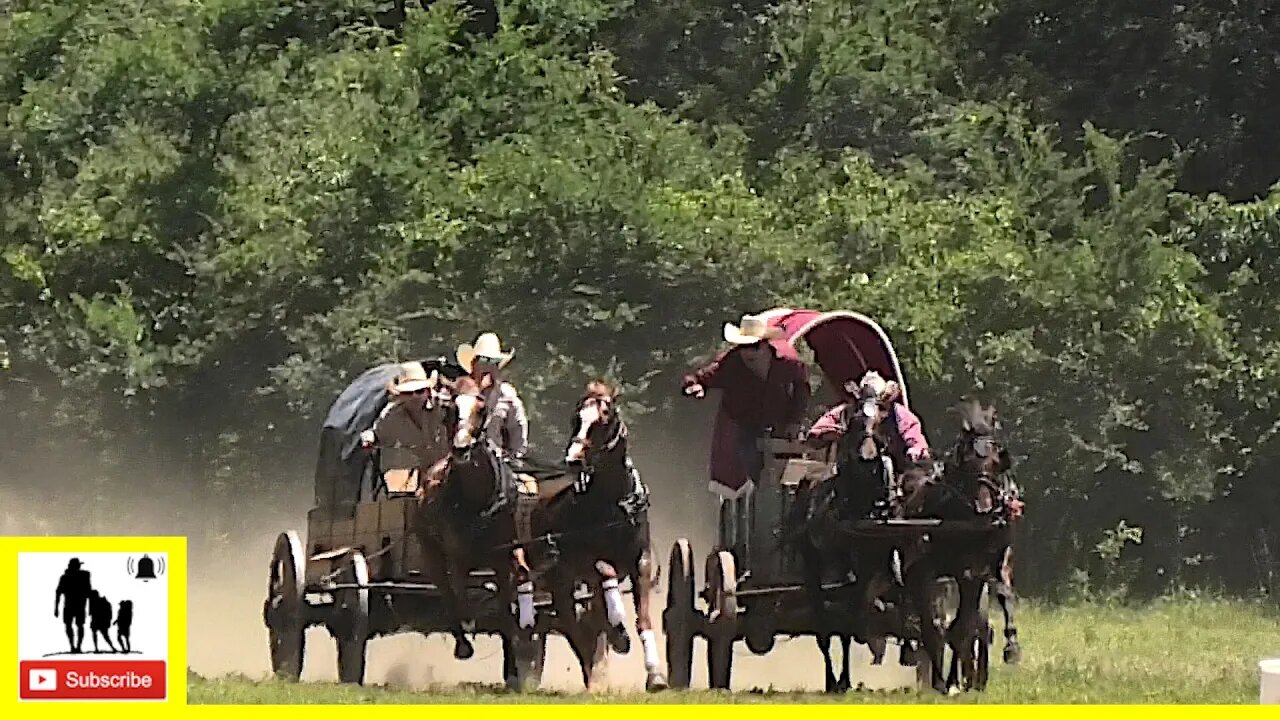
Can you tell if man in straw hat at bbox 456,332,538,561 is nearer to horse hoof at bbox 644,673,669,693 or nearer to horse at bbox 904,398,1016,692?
horse hoof at bbox 644,673,669,693

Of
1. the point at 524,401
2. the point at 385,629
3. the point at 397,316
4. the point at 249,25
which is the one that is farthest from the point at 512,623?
the point at 249,25


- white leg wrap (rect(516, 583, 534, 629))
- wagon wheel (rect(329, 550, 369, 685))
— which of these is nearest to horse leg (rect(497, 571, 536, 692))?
white leg wrap (rect(516, 583, 534, 629))

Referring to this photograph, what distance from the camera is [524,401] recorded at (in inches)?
677

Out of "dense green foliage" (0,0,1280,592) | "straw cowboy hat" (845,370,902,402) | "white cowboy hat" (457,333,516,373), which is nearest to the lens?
"straw cowboy hat" (845,370,902,402)

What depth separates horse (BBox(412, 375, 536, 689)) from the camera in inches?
409

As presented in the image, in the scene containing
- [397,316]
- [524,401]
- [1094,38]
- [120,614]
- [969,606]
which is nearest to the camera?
[120,614]

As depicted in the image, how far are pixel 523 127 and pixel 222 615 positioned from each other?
6.24 meters

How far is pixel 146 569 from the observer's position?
10.2 metres

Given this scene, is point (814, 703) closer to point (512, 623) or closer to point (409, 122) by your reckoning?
point (512, 623)

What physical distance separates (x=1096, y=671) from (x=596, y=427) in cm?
361

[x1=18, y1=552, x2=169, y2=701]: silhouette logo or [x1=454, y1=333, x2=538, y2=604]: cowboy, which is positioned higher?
[x1=454, y1=333, x2=538, y2=604]: cowboy

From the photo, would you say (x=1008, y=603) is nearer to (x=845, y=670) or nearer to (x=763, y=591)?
(x=845, y=670)

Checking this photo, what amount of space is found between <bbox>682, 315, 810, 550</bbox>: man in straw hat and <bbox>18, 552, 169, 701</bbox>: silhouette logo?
2.73 metres

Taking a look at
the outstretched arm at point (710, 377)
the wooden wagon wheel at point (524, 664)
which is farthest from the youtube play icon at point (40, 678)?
the outstretched arm at point (710, 377)
